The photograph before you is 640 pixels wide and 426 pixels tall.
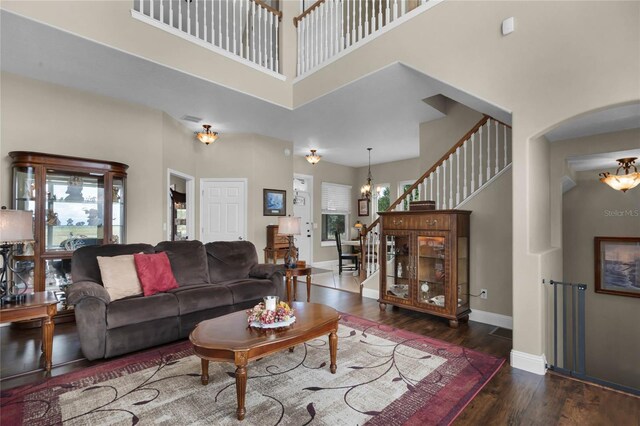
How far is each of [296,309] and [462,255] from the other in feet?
7.70

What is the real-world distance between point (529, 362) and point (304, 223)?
250 inches

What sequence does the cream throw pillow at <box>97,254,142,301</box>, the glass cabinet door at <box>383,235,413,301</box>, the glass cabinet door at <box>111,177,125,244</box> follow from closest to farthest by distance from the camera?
the cream throw pillow at <box>97,254,142,301</box>, the glass cabinet door at <box>383,235,413,301</box>, the glass cabinet door at <box>111,177,125,244</box>

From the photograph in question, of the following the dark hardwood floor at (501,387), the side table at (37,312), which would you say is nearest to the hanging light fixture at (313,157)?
the dark hardwood floor at (501,387)

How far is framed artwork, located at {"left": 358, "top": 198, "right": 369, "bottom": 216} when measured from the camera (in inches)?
373

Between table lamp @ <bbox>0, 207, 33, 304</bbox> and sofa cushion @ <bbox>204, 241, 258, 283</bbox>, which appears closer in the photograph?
table lamp @ <bbox>0, 207, 33, 304</bbox>

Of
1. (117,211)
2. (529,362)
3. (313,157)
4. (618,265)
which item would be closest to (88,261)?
(117,211)

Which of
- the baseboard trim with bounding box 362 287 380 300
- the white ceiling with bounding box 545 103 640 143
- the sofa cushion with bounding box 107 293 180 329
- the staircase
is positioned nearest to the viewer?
the white ceiling with bounding box 545 103 640 143

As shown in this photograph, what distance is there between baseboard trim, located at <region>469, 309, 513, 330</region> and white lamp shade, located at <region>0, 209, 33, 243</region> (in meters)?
4.78

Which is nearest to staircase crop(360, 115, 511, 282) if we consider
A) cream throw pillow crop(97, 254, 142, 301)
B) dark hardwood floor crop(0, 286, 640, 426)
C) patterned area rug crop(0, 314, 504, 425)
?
dark hardwood floor crop(0, 286, 640, 426)

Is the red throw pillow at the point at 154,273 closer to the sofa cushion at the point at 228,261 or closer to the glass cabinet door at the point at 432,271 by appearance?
the sofa cushion at the point at 228,261

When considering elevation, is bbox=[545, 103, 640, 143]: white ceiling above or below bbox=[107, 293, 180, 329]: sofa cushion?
above

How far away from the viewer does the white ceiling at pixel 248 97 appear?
3.15 meters

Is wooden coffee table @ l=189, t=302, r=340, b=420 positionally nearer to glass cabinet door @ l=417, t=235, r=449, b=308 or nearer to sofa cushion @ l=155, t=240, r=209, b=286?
sofa cushion @ l=155, t=240, r=209, b=286

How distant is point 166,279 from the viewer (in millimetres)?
3490
